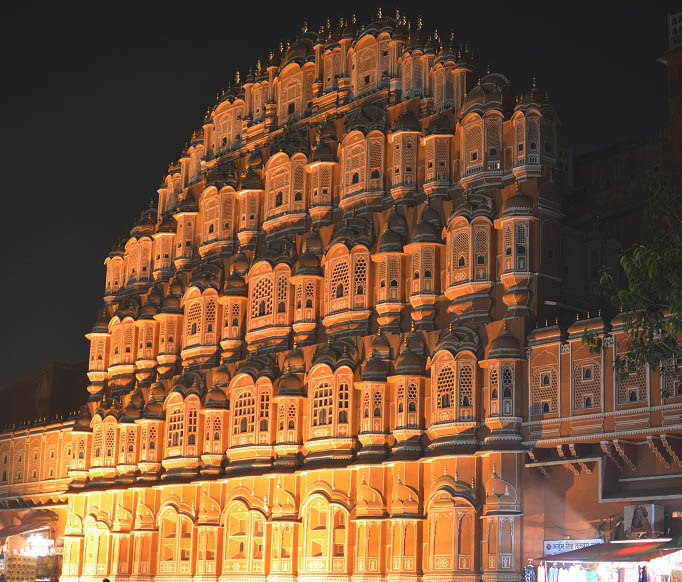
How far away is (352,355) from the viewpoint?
48125 mm

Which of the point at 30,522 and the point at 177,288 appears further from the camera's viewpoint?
the point at 30,522

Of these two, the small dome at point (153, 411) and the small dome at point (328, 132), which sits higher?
the small dome at point (328, 132)

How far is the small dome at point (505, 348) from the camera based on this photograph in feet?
138

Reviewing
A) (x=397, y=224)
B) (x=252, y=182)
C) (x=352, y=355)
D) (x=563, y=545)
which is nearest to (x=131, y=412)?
(x=252, y=182)

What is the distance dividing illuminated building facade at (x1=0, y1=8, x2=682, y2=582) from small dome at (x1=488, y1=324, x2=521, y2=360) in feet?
0.25

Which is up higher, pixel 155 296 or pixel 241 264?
pixel 241 264

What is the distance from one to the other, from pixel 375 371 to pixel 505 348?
20.6 feet

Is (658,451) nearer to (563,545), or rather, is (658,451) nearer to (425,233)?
(563,545)

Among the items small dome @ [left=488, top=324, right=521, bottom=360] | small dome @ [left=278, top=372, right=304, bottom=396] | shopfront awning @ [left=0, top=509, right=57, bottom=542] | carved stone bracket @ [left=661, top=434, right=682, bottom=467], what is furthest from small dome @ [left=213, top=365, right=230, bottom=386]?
carved stone bracket @ [left=661, top=434, right=682, bottom=467]

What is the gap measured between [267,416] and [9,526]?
88.1ft

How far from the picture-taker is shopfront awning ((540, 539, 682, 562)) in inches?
1310

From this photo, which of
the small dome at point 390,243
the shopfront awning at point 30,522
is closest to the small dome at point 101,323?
the shopfront awning at point 30,522

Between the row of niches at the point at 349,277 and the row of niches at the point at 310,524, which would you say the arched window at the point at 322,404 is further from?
the row of niches at the point at 349,277

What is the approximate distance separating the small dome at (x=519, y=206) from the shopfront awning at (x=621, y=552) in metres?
12.3
